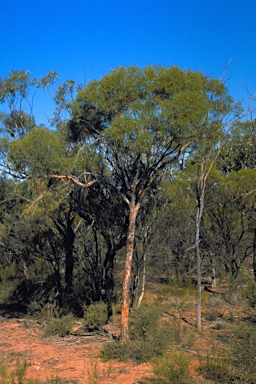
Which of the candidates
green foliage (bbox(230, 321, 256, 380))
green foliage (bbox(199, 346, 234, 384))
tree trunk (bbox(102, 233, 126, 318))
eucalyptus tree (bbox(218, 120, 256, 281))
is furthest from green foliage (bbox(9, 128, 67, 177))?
eucalyptus tree (bbox(218, 120, 256, 281))

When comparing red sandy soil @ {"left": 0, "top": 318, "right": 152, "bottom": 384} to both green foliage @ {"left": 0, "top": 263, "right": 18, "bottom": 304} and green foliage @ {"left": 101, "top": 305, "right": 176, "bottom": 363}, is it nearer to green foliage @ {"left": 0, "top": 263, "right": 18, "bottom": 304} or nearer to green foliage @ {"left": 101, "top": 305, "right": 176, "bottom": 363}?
green foliage @ {"left": 101, "top": 305, "right": 176, "bottom": 363}

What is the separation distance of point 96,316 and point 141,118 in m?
5.43

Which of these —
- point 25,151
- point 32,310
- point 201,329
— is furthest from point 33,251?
point 201,329

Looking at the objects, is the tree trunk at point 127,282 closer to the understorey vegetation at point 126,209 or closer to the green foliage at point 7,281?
the understorey vegetation at point 126,209

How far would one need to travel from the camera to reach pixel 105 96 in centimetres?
1039

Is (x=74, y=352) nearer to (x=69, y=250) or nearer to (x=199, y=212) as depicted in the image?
(x=69, y=250)

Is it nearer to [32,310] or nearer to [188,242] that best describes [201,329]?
[32,310]

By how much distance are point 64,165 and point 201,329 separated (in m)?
6.00

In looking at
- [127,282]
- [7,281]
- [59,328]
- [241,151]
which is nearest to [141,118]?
[127,282]

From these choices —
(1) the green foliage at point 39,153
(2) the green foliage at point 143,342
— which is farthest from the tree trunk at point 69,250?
(2) the green foliage at point 143,342

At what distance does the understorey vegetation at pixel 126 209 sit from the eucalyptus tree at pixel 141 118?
0.03m

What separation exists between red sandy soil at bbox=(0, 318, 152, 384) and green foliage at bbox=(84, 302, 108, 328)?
48 centimetres

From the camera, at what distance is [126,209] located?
42.7 ft

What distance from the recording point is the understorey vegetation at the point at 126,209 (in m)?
9.81
